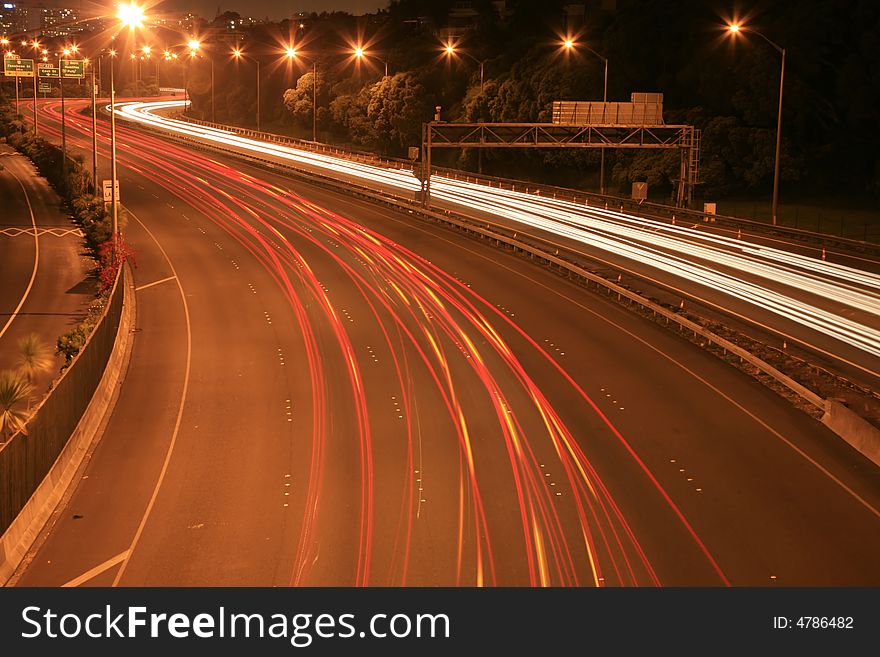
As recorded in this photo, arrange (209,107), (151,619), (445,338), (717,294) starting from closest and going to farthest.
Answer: (151,619) → (445,338) → (717,294) → (209,107)

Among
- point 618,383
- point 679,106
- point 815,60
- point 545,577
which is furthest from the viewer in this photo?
point 679,106

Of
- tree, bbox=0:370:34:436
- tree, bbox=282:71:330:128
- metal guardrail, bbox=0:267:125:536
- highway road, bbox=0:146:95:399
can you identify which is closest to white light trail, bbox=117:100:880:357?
metal guardrail, bbox=0:267:125:536

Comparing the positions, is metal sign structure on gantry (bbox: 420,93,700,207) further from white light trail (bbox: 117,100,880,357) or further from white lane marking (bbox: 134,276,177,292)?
white lane marking (bbox: 134,276,177,292)

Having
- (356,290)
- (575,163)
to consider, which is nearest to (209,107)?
(575,163)

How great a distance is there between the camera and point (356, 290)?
1441 inches

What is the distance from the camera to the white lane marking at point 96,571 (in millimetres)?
14867

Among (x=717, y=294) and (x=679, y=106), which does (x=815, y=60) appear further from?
(x=717, y=294)

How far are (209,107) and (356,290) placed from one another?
110574 millimetres

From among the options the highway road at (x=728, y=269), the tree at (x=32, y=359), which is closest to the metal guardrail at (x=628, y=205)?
the highway road at (x=728, y=269)

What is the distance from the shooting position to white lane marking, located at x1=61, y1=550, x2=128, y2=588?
14867 millimetres

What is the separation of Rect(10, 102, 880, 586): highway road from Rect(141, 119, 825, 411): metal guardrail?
523mm

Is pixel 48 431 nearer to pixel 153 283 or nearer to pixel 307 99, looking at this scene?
pixel 153 283

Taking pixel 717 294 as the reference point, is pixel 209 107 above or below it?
above

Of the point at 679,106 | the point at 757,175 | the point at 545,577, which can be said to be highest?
the point at 679,106
